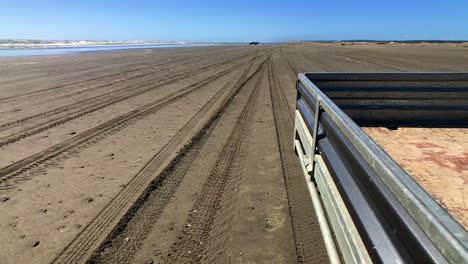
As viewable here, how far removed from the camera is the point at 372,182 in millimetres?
1398

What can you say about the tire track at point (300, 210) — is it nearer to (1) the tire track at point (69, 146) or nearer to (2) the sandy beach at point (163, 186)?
(2) the sandy beach at point (163, 186)

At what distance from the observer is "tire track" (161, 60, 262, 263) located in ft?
9.44

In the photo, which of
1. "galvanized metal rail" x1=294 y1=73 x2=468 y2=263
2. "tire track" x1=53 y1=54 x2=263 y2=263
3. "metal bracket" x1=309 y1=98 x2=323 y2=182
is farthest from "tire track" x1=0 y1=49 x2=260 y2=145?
"metal bracket" x1=309 y1=98 x2=323 y2=182

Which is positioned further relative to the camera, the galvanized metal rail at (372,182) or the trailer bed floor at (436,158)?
the trailer bed floor at (436,158)

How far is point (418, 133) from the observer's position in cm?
434

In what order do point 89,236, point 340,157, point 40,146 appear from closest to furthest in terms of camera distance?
point 340,157
point 89,236
point 40,146

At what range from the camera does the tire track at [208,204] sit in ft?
9.44

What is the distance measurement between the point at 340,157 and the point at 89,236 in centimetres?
250

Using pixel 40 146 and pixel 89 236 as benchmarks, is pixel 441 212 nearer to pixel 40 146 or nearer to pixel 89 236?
pixel 89 236

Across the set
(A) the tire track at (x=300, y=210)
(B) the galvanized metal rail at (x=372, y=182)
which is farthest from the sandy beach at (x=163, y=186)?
(B) the galvanized metal rail at (x=372, y=182)

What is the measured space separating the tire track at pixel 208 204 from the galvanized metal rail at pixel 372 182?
3.67 feet

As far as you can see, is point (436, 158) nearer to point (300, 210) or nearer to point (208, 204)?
point (300, 210)

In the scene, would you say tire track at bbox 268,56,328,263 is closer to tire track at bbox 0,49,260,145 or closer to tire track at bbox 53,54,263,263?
tire track at bbox 53,54,263,263

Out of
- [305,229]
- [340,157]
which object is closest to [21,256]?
[305,229]
